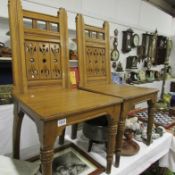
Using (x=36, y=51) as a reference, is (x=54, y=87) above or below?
below

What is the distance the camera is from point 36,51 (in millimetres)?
1020

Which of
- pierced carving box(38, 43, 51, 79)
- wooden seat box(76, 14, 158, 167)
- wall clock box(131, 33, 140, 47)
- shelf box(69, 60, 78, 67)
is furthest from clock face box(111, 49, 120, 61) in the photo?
pierced carving box(38, 43, 51, 79)

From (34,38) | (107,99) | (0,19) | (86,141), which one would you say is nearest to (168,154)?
(86,141)

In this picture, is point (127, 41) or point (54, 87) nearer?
point (54, 87)

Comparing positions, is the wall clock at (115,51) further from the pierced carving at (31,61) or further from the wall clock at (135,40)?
the pierced carving at (31,61)

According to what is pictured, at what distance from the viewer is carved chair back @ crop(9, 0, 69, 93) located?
94cm

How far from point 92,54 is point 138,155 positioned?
784 millimetres

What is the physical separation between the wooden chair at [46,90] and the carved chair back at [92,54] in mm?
119

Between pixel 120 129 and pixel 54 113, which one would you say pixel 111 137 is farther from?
pixel 54 113

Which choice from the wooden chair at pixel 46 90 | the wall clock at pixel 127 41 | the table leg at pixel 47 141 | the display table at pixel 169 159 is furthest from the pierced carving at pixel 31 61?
the wall clock at pixel 127 41

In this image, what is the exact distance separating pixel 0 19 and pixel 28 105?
1.52 m

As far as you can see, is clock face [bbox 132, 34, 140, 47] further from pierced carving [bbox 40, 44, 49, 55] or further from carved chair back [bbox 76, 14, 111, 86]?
pierced carving [bbox 40, 44, 49, 55]

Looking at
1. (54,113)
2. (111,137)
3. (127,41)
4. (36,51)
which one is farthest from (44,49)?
(127,41)

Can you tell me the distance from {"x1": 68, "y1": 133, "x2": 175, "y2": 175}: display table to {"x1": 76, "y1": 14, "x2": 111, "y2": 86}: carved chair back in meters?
0.47
